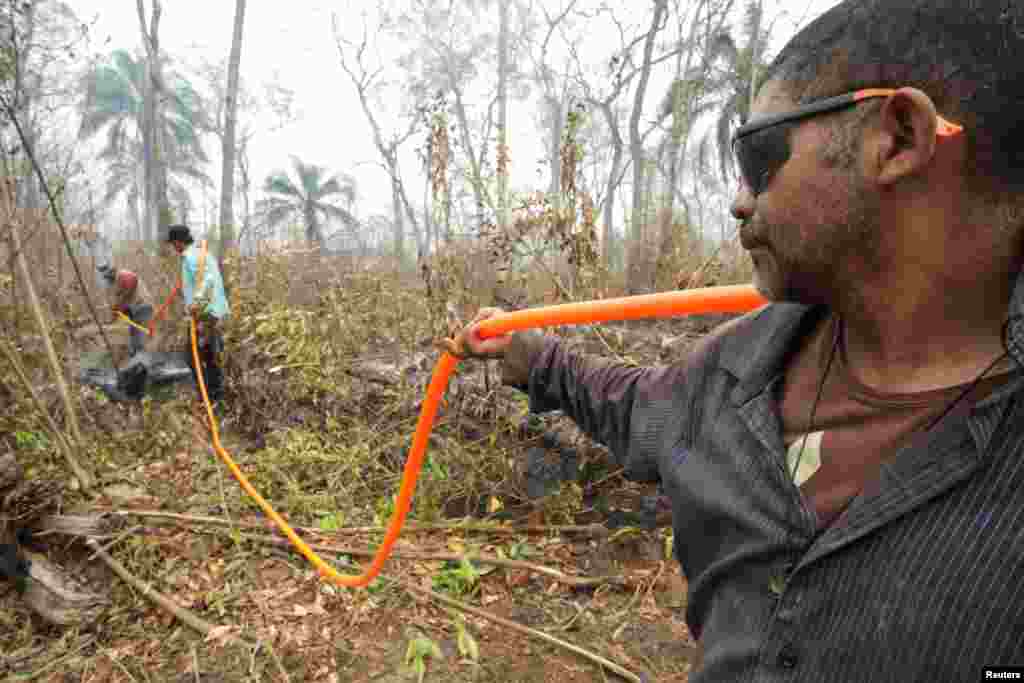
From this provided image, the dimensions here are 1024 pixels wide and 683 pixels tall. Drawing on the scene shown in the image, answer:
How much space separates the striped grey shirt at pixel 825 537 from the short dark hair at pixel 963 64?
0.18 metres

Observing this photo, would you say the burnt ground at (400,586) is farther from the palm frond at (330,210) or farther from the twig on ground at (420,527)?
the palm frond at (330,210)

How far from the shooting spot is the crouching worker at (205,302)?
18.8 feet

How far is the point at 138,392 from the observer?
18.8 ft

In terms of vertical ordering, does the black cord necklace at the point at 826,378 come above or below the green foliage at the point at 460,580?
above

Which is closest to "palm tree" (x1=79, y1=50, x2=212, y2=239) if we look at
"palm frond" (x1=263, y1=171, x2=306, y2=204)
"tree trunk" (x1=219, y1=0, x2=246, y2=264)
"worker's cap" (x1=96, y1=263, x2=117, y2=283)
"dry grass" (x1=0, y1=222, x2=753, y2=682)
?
"palm frond" (x1=263, y1=171, x2=306, y2=204)

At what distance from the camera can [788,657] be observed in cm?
81

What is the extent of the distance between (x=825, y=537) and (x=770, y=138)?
608 mm

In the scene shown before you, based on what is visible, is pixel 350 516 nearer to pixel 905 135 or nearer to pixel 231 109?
pixel 905 135

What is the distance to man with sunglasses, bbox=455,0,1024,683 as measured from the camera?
0.69 m

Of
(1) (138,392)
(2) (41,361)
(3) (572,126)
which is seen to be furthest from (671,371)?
(1) (138,392)

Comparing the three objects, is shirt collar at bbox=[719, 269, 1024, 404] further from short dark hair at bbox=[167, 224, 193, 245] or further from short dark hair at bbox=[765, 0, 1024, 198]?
short dark hair at bbox=[167, 224, 193, 245]

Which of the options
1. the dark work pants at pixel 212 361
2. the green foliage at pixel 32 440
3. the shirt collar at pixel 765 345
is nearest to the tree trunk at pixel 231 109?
the dark work pants at pixel 212 361

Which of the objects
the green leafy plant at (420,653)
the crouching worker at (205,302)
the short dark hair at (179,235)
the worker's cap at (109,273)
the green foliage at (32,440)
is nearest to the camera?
the green leafy plant at (420,653)

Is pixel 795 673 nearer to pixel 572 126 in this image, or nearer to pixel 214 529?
pixel 572 126
